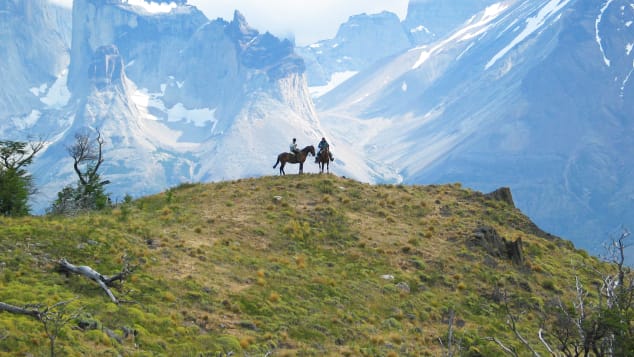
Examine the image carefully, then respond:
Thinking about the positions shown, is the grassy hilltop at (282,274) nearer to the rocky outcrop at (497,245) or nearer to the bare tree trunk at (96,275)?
the rocky outcrop at (497,245)

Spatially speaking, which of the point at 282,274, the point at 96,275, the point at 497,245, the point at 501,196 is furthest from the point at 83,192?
the point at 501,196

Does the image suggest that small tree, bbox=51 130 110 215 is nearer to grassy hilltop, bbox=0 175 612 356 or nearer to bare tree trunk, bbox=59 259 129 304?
grassy hilltop, bbox=0 175 612 356

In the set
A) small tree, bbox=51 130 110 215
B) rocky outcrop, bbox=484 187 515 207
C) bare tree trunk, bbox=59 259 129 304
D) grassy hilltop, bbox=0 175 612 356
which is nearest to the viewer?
grassy hilltop, bbox=0 175 612 356

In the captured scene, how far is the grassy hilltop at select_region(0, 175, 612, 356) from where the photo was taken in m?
24.3

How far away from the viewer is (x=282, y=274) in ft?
109

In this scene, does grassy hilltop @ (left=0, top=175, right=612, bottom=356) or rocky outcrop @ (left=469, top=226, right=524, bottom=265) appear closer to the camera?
grassy hilltop @ (left=0, top=175, right=612, bottom=356)

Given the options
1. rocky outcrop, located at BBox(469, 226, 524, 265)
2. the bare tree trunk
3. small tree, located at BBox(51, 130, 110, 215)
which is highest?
small tree, located at BBox(51, 130, 110, 215)

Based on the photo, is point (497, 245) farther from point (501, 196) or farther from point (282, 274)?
point (282, 274)

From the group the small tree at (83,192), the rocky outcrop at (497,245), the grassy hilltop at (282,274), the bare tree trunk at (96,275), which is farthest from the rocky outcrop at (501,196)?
the bare tree trunk at (96,275)

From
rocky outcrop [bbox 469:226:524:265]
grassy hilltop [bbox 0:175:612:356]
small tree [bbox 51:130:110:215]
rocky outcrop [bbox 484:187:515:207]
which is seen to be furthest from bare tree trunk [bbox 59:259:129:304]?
rocky outcrop [bbox 484:187:515:207]

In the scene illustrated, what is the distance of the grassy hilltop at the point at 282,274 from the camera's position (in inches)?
958

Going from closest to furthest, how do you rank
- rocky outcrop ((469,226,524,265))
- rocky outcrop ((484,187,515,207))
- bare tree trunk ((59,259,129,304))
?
bare tree trunk ((59,259,129,304)), rocky outcrop ((469,226,524,265)), rocky outcrop ((484,187,515,207))

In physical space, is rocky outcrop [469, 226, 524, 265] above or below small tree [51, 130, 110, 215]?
below

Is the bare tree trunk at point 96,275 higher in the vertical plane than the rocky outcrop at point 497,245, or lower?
lower
